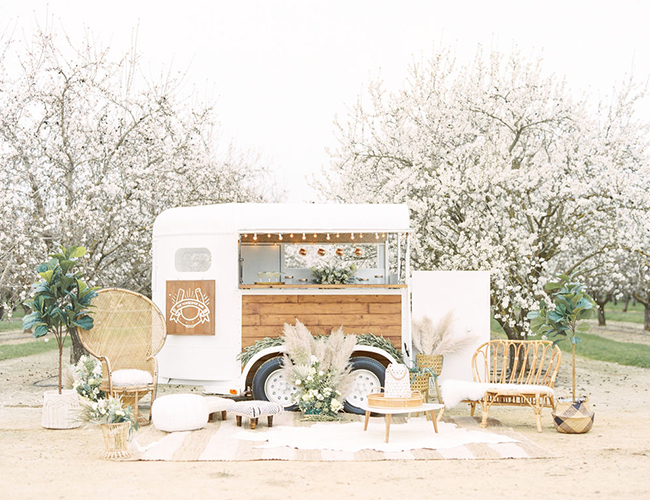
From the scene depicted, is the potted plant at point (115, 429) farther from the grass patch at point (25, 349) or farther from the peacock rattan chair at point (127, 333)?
the grass patch at point (25, 349)

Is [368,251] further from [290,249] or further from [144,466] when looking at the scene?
[144,466]

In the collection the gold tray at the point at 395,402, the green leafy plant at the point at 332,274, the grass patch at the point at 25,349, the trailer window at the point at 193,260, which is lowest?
the grass patch at the point at 25,349

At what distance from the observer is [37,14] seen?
40.4ft

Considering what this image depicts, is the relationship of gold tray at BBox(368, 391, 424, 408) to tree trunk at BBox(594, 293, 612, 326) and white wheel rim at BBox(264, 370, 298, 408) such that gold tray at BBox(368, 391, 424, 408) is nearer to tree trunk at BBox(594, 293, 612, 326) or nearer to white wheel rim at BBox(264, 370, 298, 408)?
white wheel rim at BBox(264, 370, 298, 408)

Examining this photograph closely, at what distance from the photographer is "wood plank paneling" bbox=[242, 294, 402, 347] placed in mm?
9148

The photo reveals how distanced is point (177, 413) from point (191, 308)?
1.62 metres

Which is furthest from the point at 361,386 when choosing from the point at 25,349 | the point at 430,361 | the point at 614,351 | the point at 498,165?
the point at 25,349

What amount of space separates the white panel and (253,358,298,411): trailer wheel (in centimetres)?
182

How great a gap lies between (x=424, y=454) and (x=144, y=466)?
98.2 inches

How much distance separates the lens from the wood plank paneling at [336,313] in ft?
30.0

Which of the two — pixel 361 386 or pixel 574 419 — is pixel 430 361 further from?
pixel 574 419

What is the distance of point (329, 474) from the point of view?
20.5 feet

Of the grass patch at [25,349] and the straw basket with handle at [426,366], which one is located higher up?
the straw basket with handle at [426,366]

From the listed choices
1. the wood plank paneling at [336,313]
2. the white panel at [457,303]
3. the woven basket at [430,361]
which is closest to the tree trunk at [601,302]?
the white panel at [457,303]
